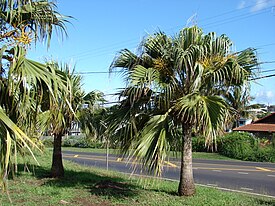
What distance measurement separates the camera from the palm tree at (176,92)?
24.0 ft

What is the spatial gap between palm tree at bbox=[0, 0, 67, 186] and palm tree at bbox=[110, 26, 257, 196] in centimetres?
256

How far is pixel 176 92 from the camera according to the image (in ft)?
26.3

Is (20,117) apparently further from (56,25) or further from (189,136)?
(189,136)

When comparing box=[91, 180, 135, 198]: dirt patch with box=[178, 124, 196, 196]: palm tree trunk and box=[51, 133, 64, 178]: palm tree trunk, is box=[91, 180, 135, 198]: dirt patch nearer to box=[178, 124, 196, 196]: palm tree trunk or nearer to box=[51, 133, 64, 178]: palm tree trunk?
box=[178, 124, 196, 196]: palm tree trunk

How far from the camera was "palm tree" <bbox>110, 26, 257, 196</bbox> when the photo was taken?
7.32 metres

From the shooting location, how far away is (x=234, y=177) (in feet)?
49.4

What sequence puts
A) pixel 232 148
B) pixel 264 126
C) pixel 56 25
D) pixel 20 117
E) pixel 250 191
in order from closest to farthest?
1. pixel 20 117
2. pixel 56 25
3. pixel 250 191
4. pixel 232 148
5. pixel 264 126

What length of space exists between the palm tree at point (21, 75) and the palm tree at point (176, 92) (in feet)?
8.40

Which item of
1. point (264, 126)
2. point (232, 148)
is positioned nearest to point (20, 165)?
point (232, 148)

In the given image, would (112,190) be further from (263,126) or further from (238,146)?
(263,126)

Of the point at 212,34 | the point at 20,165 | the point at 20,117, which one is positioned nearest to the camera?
the point at 20,117

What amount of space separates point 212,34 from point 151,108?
2.18m

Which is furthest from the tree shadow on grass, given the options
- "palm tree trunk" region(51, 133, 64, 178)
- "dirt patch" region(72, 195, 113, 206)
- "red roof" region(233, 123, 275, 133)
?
"red roof" region(233, 123, 275, 133)

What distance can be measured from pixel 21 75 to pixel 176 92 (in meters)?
4.42
